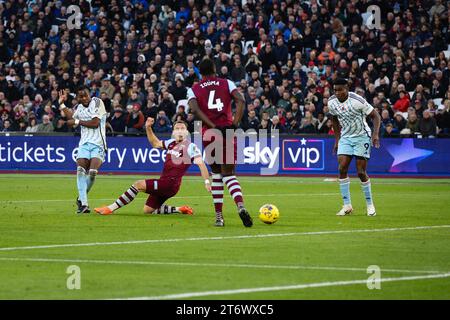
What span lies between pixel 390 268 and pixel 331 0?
28182mm

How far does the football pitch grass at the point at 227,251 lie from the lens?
9.48 metres

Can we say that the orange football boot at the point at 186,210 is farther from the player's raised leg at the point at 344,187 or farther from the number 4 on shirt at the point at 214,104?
the number 4 on shirt at the point at 214,104

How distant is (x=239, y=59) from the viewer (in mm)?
37094

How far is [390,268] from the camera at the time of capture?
36.0 ft

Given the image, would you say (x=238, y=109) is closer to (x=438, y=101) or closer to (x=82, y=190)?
(x=82, y=190)

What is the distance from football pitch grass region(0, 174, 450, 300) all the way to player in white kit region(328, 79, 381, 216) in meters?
0.69

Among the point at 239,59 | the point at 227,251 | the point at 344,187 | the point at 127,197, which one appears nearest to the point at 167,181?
the point at 127,197

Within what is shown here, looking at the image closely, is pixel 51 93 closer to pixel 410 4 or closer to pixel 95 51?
pixel 95 51

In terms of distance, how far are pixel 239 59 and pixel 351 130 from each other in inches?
721

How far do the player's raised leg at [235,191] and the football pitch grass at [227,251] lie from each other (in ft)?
Result: 1.01

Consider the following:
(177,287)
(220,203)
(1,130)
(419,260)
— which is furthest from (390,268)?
(1,130)

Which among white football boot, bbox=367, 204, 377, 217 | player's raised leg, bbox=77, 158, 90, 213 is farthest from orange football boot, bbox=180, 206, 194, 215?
white football boot, bbox=367, 204, 377, 217

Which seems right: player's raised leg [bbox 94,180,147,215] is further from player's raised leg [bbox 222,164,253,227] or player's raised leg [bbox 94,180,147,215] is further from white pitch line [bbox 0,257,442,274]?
white pitch line [bbox 0,257,442,274]
